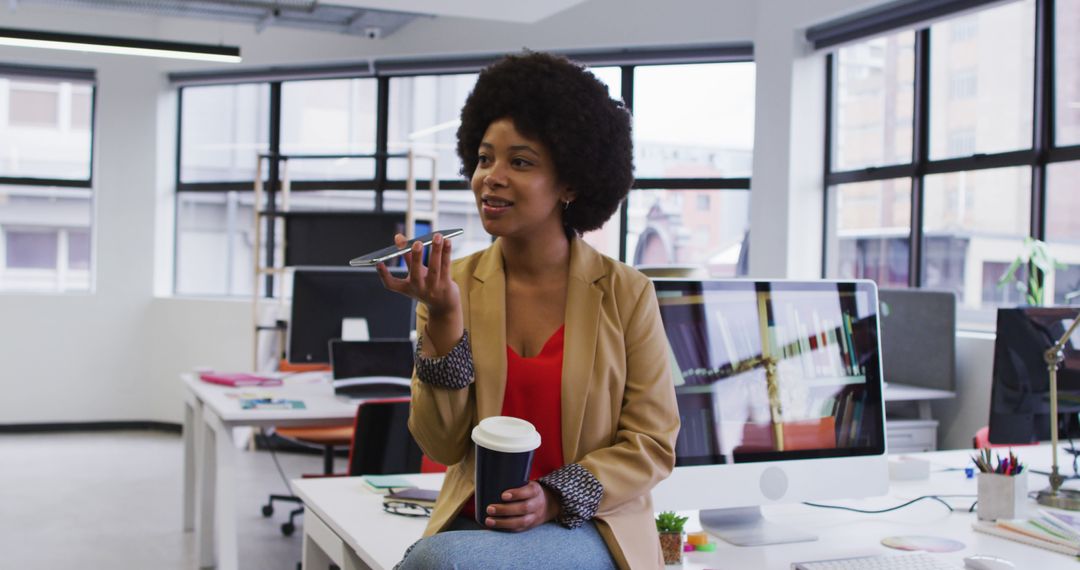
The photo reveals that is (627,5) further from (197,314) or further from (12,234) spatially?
(12,234)

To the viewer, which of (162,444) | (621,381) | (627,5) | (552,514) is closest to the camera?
(552,514)

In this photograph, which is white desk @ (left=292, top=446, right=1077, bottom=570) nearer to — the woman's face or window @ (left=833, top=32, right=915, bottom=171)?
the woman's face

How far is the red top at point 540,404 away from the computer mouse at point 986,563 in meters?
0.76

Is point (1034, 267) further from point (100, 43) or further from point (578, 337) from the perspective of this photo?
point (100, 43)

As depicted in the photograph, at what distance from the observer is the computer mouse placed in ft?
5.12

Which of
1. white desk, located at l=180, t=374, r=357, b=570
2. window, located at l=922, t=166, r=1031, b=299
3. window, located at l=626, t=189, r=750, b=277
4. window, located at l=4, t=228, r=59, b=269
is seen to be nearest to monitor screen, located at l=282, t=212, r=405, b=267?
window, located at l=626, t=189, r=750, b=277

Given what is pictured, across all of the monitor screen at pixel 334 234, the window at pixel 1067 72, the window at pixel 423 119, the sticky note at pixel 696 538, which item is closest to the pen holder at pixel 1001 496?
the sticky note at pixel 696 538

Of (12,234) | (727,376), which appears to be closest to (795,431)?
(727,376)

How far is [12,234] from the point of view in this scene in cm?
711

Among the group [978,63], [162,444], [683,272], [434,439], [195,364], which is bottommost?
[162,444]

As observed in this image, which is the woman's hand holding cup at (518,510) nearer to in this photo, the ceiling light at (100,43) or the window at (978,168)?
the window at (978,168)

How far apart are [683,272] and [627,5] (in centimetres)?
384

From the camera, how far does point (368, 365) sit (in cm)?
349

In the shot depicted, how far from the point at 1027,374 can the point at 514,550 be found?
5.35ft
